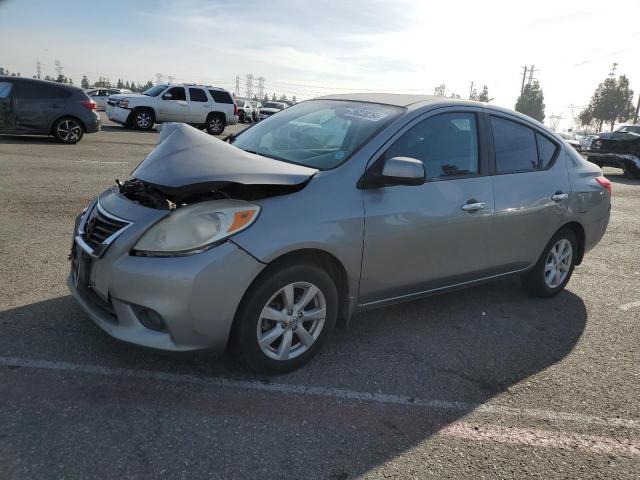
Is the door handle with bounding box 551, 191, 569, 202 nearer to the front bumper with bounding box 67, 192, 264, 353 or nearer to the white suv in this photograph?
the front bumper with bounding box 67, 192, 264, 353

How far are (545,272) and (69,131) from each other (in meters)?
13.2

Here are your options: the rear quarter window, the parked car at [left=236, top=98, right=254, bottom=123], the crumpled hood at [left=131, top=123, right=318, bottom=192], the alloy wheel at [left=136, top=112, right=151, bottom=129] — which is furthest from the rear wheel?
the crumpled hood at [left=131, top=123, right=318, bottom=192]

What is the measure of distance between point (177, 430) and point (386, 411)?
44.6 inches

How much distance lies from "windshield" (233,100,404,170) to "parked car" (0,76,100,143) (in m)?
11.4

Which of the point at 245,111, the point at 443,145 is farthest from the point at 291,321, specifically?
the point at 245,111

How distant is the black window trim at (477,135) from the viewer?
11.6 feet

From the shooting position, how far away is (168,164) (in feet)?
10.7

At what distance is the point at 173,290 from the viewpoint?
2809 millimetres

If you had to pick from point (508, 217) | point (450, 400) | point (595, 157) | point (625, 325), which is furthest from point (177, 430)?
point (595, 157)

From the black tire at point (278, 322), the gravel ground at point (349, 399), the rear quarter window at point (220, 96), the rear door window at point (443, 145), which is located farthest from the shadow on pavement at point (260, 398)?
the rear quarter window at point (220, 96)

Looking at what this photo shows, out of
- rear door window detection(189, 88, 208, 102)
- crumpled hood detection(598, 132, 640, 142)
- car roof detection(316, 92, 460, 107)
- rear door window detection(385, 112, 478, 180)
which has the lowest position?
rear door window detection(385, 112, 478, 180)

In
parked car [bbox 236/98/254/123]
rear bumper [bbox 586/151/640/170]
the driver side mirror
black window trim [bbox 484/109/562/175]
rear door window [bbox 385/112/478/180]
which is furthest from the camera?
parked car [bbox 236/98/254/123]

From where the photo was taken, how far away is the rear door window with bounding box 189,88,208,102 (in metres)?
22.5

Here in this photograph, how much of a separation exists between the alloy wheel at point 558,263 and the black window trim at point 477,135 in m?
1.26
